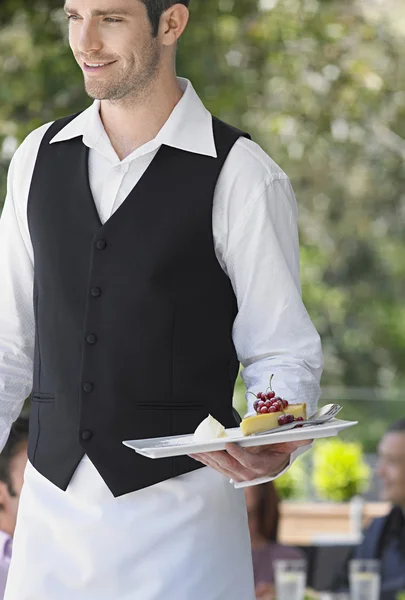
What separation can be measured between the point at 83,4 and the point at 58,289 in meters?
0.40

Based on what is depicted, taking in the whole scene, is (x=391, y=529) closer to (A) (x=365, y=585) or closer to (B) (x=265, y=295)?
(A) (x=365, y=585)

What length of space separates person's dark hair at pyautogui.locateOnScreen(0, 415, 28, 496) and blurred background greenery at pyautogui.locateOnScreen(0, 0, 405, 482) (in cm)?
96

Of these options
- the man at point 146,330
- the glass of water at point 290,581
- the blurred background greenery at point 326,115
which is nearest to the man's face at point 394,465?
the glass of water at point 290,581

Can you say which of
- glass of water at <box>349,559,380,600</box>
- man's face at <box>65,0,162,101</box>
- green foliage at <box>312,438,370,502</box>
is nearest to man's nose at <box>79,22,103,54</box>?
man's face at <box>65,0,162,101</box>

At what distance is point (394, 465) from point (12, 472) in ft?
6.33

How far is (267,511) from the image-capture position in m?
4.05

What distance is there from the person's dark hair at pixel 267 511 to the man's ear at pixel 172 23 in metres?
2.63

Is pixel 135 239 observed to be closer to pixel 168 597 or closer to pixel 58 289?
pixel 58 289

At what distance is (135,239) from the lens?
1.54 metres

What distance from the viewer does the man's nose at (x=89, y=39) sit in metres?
1.53

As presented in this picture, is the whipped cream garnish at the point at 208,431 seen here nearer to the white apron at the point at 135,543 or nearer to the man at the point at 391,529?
the white apron at the point at 135,543

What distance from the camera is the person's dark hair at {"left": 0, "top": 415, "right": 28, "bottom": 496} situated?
9.50 ft

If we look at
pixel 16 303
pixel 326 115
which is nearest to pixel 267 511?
pixel 16 303

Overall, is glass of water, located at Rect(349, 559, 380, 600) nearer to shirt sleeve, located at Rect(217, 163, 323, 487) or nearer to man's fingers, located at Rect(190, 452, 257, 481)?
shirt sleeve, located at Rect(217, 163, 323, 487)
